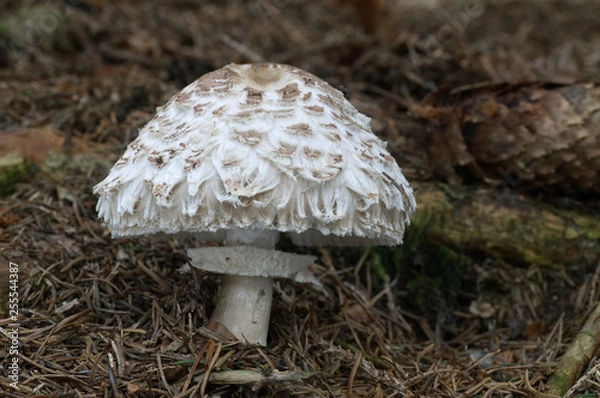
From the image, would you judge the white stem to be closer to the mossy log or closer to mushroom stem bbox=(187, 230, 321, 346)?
A: mushroom stem bbox=(187, 230, 321, 346)

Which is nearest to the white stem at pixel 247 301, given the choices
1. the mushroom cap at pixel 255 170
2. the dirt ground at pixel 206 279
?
the dirt ground at pixel 206 279

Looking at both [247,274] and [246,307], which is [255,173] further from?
[246,307]

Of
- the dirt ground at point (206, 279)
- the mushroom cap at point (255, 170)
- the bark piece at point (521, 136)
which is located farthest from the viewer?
the bark piece at point (521, 136)

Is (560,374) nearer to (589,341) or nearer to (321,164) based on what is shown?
(589,341)

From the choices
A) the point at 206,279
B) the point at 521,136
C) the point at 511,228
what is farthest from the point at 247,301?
the point at 521,136

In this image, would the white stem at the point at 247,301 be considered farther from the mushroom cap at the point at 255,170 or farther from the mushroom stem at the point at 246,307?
the mushroom cap at the point at 255,170

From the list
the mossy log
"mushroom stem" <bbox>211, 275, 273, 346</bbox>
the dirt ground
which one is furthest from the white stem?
the mossy log

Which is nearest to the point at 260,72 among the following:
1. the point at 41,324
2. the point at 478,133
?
the point at 41,324
